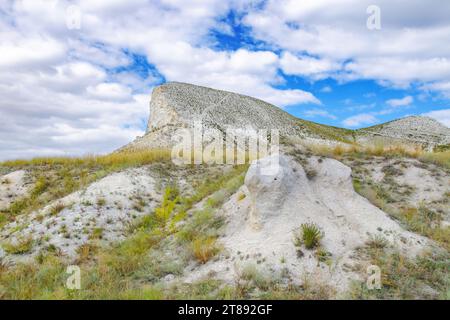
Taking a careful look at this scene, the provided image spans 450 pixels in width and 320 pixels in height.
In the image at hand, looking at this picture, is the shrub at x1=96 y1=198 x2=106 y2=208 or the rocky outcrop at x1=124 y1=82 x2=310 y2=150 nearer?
the shrub at x1=96 y1=198 x2=106 y2=208

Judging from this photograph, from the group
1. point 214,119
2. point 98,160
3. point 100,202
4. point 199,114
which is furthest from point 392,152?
point 214,119

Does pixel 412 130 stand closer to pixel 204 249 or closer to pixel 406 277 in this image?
pixel 406 277

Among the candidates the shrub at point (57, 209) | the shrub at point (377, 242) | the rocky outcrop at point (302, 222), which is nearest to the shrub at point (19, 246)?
the shrub at point (57, 209)

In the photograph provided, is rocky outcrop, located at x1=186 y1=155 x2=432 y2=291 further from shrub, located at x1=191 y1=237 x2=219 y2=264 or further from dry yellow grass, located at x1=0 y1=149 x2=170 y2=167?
dry yellow grass, located at x1=0 y1=149 x2=170 y2=167

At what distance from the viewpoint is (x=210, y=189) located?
1574 cm

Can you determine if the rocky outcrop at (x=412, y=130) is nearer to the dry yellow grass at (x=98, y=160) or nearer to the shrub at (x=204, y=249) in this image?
the dry yellow grass at (x=98, y=160)

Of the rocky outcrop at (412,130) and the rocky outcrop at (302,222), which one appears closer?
the rocky outcrop at (302,222)

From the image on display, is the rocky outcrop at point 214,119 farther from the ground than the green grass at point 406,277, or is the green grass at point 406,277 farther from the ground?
the rocky outcrop at point 214,119

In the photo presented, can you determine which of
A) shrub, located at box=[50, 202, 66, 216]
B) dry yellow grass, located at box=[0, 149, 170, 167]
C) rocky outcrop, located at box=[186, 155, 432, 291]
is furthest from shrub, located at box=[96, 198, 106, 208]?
Answer: rocky outcrop, located at box=[186, 155, 432, 291]

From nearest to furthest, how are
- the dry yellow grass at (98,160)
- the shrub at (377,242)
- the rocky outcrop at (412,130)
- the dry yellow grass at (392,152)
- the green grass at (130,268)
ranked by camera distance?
1. the green grass at (130,268)
2. the shrub at (377,242)
3. the dry yellow grass at (392,152)
4. the dry yellow grass at (98,160)
5. the rocky outcrop at (412,130)

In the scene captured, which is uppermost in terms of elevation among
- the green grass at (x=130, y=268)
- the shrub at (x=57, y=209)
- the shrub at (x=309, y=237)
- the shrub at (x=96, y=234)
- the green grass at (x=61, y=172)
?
the green grass at (x=61, y=172)
